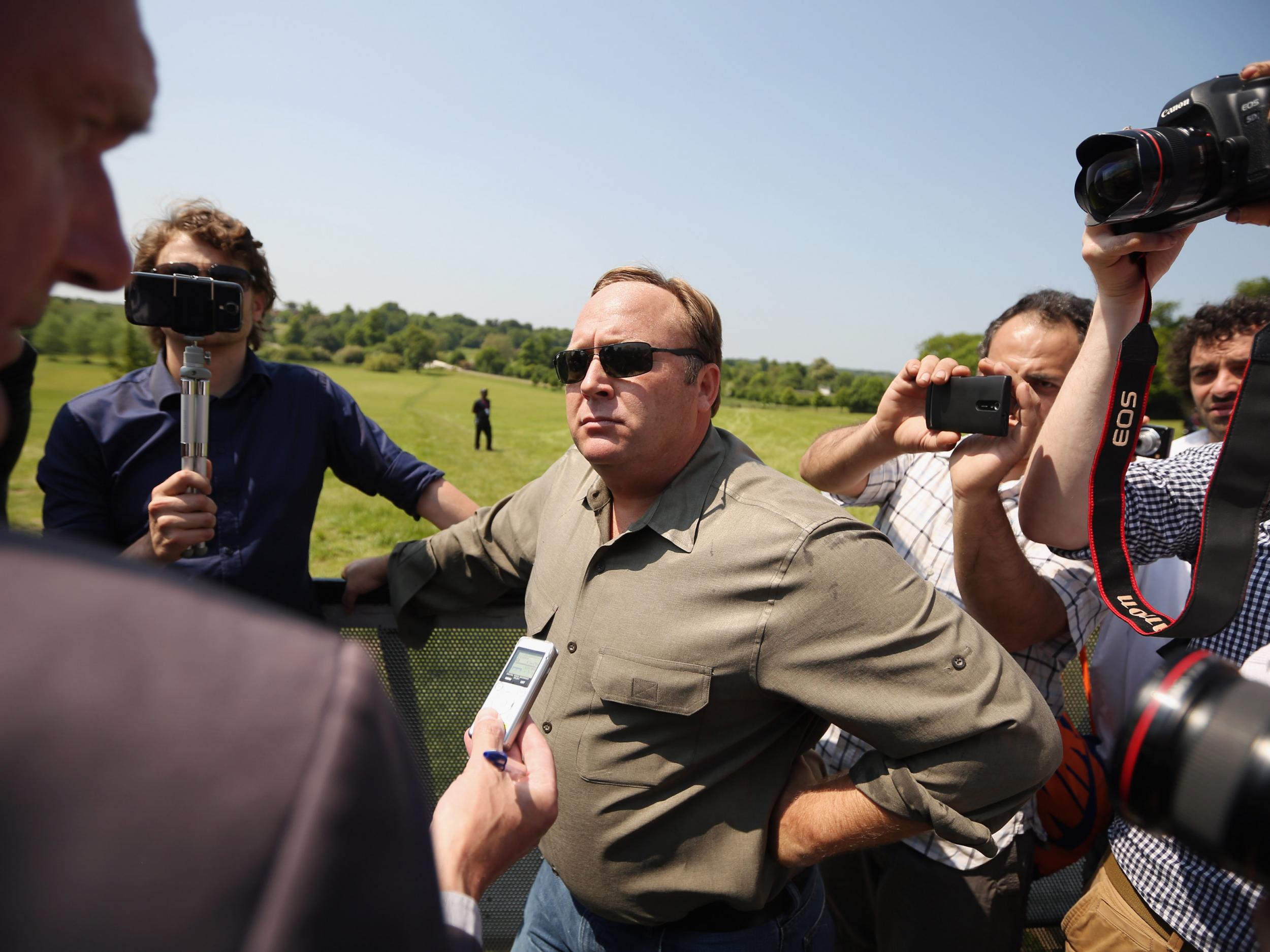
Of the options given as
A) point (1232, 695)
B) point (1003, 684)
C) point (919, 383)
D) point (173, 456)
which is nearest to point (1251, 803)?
point (1232, 695)

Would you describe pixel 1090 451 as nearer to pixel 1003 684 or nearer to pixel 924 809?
pixel 1003 684

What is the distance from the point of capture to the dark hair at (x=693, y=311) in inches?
103

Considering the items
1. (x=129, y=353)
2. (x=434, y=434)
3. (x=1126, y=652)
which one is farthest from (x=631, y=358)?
(x=434, y=434)

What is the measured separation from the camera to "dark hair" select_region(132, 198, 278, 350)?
3.18 meters

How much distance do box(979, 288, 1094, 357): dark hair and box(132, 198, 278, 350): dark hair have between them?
3090 millimetres

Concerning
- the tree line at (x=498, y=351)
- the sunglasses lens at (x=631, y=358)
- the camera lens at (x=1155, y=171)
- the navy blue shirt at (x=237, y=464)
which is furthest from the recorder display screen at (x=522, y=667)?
the tree line at (x=498, y=351)

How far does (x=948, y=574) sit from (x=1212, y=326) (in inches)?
89.0

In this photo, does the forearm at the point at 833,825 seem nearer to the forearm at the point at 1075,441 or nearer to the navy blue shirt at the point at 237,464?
the forearm at the point at 1075,441

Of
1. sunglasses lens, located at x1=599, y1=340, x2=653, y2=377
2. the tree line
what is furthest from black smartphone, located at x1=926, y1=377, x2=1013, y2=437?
the tree line

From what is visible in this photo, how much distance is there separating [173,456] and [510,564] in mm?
1344

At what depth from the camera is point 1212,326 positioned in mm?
3822

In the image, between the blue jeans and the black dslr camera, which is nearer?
the black dslr camera

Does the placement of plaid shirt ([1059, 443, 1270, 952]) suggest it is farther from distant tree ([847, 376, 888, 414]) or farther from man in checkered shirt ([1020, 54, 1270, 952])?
distant tree ([847, 376, 888, 414])

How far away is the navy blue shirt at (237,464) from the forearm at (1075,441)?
237cm
